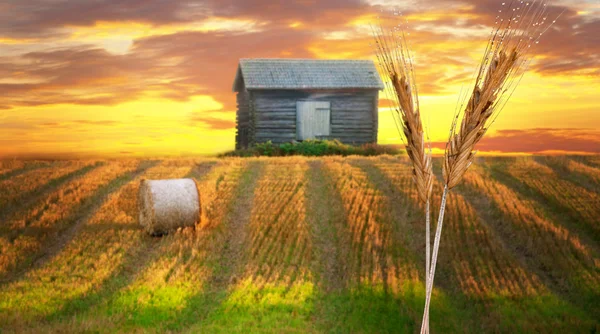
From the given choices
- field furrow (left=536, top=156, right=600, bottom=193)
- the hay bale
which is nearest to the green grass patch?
field furrow (left=536, top=156, right=600, bottom=193)

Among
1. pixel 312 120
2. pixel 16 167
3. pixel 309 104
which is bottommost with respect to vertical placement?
pixel 16 167

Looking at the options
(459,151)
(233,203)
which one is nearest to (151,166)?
(233,203)

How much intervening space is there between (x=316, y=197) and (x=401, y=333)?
957 centimetres

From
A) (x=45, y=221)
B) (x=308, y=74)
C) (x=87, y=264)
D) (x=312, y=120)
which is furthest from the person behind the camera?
(x=308, y=74)

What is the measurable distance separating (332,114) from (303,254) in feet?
66.0

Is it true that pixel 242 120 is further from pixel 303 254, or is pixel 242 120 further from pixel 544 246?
pixel 544 246

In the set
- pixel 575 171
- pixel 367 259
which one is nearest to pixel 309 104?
pixel 575 171

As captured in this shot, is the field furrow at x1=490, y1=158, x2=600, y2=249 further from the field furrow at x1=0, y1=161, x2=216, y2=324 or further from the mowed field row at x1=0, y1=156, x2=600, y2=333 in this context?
the field furrow at x1=0, y1=161, x2=216, y2=324

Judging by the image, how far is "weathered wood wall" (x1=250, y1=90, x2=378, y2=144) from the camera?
34500 mm

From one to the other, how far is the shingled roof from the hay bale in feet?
57.9

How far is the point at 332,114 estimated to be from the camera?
34.8 metres

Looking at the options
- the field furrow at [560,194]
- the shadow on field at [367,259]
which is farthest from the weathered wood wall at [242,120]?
the field furrow at [560,194]

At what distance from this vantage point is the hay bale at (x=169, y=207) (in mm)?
16531

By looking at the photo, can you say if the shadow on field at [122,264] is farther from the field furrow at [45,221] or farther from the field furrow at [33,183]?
the field furrow at [33,183]
